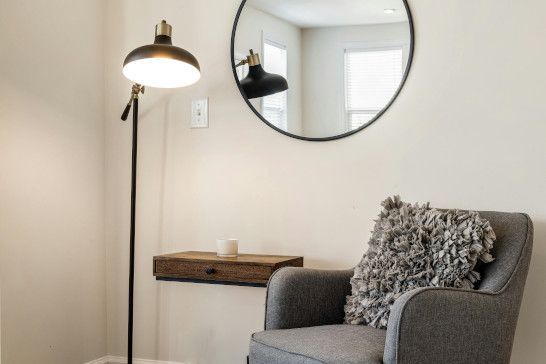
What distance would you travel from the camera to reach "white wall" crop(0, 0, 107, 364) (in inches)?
101

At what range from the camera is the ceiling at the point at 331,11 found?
2555mm

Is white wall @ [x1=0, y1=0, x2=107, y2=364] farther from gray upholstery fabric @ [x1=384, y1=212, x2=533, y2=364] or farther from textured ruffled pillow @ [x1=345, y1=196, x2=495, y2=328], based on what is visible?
Answer: gray upholstery fabric @ [x1=384, y1=212, x2=533, y2=364]

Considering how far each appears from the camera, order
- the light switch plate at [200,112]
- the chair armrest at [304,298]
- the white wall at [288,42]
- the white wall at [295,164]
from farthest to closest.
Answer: the light switch plate at [200,112] < the white wall at [288,42] < the white wall at [295,164] < the chair armrest at [304,298]

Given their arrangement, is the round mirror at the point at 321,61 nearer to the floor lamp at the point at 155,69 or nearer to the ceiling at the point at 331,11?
the ceiling at the point at 331,11

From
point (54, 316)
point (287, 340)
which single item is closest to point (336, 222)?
point (287, 340)

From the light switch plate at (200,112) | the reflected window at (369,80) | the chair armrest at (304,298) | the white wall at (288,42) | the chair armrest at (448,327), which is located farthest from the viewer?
the light switch plate at (200,112)

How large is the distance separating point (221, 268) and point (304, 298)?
45cm

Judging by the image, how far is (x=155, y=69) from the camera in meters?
2.59

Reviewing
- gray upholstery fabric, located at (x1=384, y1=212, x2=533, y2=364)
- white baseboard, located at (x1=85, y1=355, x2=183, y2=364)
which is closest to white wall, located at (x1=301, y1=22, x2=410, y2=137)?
gray upholstery fabric, located at (x1=384, y1=212, x2=533, y2=364)

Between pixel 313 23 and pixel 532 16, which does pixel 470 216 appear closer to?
pixel 532 16

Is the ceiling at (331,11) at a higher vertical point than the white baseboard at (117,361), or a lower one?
higher

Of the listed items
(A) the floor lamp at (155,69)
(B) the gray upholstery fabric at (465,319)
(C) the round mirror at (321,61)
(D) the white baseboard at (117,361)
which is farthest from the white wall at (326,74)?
(D) the white baseboard at (117,361)

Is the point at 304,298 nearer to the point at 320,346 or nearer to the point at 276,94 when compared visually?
the point at 320,346

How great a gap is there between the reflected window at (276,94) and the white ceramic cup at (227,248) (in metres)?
0.54
